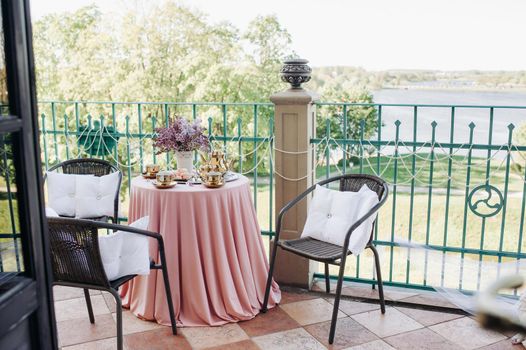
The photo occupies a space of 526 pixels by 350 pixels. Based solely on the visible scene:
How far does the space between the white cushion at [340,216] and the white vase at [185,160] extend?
84 centimetres

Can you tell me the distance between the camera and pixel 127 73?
12867mm

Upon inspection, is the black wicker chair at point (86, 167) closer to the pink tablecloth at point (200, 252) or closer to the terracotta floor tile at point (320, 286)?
the pink tablecloth at point (200, 252)

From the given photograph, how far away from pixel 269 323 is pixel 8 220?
88.2 inches

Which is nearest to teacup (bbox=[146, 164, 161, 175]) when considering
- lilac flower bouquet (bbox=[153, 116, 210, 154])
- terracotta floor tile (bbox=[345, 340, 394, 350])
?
lilac flower bouquet (bbox=[153, 116, 210, 154])

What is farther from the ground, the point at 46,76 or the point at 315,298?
the point at 46,76

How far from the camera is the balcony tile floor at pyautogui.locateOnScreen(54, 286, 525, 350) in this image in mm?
2973

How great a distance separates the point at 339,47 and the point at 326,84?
7.47 feet

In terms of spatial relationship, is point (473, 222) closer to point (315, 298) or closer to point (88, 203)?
point (315, 298)

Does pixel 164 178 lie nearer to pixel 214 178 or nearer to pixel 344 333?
pixel 214 178

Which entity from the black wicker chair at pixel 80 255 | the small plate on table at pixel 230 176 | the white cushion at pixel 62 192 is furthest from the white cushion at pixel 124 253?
the white cushion at pixel 62 192

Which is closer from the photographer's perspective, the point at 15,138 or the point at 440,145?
the point at 15,138

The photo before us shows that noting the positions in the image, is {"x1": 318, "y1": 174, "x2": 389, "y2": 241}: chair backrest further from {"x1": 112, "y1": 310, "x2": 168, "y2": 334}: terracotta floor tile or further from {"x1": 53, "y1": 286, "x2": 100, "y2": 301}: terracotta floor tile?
{"x1": 53, "y1": 286, "x2": 100, "y2": 301}: terracotta floor tile

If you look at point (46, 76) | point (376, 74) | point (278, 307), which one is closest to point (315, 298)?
point (278, 307)

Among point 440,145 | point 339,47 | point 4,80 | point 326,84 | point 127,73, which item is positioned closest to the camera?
→ point 4,80
